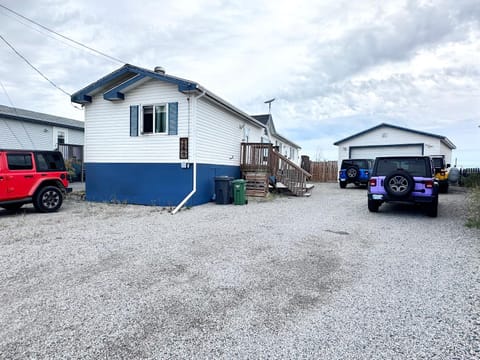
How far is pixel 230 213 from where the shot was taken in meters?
8.62

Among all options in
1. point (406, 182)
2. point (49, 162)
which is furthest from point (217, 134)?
point (406, 182)

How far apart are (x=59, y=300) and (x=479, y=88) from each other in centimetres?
1789

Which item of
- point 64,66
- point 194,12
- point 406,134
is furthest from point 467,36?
point 64,66

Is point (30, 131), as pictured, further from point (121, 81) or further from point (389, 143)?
point (389, 143)

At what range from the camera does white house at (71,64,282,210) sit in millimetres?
9828

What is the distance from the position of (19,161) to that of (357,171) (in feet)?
52.6

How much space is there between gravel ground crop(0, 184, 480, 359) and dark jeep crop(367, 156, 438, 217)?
54.8 inches

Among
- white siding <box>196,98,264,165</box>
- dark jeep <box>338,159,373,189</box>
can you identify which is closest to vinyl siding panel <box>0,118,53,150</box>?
white siding <box>196,98,264,165</box>

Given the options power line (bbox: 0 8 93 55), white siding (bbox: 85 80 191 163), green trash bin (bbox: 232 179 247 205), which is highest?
power line (bbox: 0 8 93 55)

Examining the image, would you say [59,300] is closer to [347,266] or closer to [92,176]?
[347,266]

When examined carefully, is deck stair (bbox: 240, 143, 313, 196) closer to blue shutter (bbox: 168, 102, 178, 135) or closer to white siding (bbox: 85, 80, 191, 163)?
white siding (bbox: 85, 80, 191, 163)

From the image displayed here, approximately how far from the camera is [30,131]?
1792cm

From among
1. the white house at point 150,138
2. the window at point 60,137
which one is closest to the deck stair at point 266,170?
the white house at point 150,138

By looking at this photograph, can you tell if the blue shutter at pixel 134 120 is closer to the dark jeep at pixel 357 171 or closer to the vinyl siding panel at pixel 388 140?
the dark jeep at pixel 357 171
